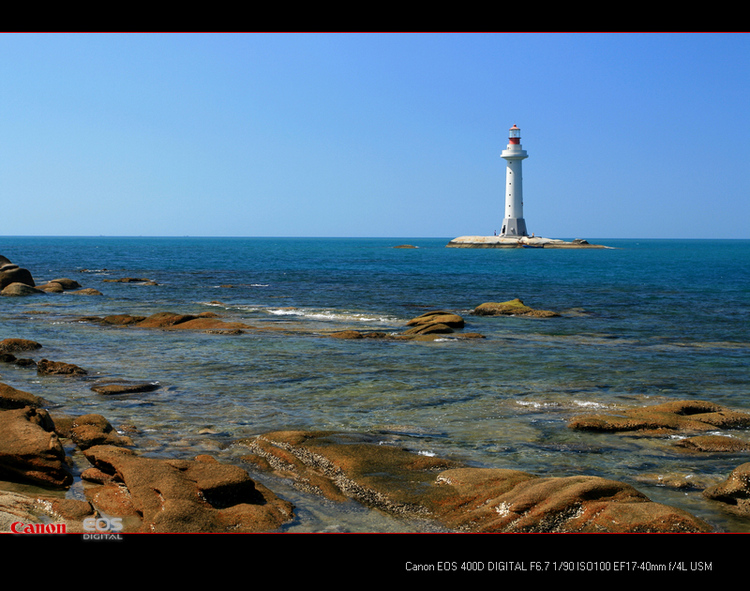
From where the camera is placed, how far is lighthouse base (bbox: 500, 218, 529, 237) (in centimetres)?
10687

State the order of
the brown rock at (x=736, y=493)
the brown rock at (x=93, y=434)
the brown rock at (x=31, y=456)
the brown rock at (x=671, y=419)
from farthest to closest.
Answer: the brown rock at (x=671, y=419), the brown rock at (x=93, y=434), the brown rock at (x=31, y=456), the brown rock at (x=736, y=493)

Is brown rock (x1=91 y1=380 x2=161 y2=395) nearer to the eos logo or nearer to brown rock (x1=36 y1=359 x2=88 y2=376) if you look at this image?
brown rock (x1=36 y1=359 x2=88 y2=376)

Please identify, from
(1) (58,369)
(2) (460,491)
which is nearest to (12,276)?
(1) (58,369)

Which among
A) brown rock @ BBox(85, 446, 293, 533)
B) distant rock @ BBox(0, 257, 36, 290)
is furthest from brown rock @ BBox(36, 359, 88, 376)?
distant rock @ BBox(0, 257, 36, 290)

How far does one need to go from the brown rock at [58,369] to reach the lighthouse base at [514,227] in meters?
99.4

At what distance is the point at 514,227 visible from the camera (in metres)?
108

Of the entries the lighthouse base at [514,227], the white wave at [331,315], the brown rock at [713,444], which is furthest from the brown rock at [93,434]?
the lighthouse base at [514,227]

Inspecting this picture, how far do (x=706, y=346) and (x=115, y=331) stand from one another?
65.4ft

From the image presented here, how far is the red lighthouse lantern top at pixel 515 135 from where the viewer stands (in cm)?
9671

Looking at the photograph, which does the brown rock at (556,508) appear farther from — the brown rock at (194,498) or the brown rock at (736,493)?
the brown rock at (194,498)

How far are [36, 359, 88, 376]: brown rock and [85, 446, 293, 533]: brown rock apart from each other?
754 centimetres

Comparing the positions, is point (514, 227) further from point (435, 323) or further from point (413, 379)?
point (413, 379)
